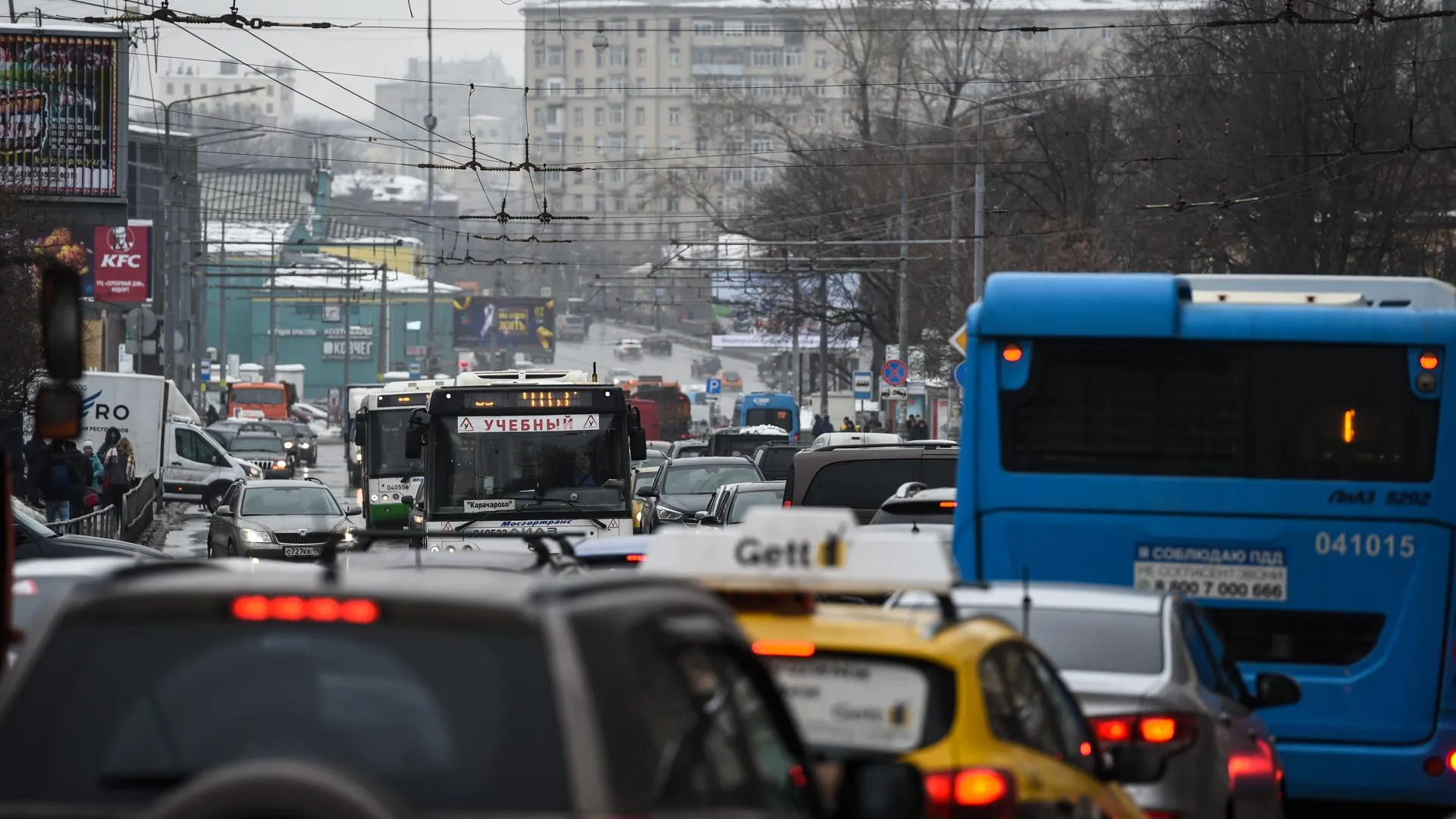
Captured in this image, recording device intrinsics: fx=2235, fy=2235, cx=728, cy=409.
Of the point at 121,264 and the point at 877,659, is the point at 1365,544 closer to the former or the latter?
the point at 877,659

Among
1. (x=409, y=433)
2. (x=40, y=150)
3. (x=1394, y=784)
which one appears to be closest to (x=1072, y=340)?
(x=1394, y=784)

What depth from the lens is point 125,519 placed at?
33750mm

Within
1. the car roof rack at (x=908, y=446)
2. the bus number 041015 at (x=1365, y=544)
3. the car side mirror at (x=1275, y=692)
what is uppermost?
the car roof rack at (x=908, y=446)

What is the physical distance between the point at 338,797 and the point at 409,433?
17011 mm

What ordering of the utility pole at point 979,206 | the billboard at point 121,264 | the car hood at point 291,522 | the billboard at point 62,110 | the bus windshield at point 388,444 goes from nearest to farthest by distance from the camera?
the car hood at point 291,522
the bus windshield at point 388,444
the billboard at point 62,110
the utility pole at point 979,206
the billboard at point 121,264

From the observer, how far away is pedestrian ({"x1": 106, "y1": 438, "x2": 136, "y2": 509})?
34.7 m

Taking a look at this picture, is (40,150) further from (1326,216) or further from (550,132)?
(550,132)

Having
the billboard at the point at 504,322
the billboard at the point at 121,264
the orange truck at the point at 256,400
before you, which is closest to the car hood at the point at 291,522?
the billboard at the point at 121,264

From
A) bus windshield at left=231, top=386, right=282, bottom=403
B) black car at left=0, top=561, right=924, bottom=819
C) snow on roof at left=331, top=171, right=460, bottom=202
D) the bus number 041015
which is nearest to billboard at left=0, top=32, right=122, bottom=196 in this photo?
the bus number 041015

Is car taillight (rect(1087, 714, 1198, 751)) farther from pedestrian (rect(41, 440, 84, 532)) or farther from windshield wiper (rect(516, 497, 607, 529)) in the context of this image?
pedestrian (rect(41, 440, 84, 532))

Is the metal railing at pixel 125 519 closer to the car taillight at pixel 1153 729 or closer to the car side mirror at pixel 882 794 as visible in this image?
the car taillight at pixel 1153 729

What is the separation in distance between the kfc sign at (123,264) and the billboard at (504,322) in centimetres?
8316

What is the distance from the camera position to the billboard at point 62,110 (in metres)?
37.2

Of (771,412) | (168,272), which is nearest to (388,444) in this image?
(771,412)
